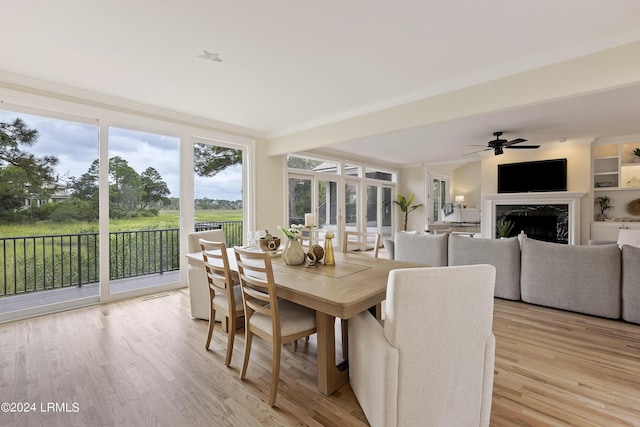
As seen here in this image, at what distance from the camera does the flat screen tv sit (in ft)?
20.2

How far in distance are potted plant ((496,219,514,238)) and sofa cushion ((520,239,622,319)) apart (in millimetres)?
3559

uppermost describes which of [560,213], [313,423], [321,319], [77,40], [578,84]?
[77,40]

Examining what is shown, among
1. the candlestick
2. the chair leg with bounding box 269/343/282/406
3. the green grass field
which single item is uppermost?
the candlestick

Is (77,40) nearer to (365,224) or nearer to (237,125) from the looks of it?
(237,125)

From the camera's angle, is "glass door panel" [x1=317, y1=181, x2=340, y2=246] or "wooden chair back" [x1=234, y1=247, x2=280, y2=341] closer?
"wooden chair back" [x1=234, y1=247, x2=280, y2=341]

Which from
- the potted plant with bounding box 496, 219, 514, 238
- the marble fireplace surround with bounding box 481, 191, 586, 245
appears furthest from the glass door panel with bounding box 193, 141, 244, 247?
the marble fireplace surround with bounding box 481, 191, 586, 245

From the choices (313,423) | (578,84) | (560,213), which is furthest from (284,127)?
(560,213)

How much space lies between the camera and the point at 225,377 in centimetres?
201

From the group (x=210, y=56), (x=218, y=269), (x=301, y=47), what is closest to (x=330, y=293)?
(x=218, y=269)

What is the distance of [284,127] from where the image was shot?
4.91 metres

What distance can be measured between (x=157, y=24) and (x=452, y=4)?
2.17 meters

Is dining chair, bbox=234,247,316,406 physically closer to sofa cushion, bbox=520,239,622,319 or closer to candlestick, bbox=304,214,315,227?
candlestick, bbox=304,214,315,227

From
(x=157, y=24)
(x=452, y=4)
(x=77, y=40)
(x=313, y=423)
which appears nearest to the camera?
(x=313, y=423)

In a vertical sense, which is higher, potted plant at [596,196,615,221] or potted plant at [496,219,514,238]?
potted plant at [596,196,615,221]
